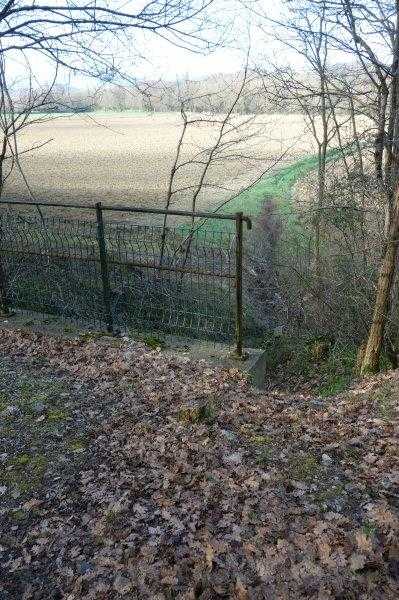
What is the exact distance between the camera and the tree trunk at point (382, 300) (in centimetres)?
591

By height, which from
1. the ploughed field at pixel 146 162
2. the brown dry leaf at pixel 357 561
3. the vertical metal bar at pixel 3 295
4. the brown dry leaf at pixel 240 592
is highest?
the ploughed field at pixel 146 162

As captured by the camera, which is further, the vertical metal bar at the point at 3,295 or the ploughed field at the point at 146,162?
the ploughed field at the point at 146,162

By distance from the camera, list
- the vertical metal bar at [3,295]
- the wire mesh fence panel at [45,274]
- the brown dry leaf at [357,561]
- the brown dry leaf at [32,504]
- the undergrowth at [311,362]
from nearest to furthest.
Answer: the brown dry leaf at [357,561]
the brown dry leaf at [32,504]
the wire mesh fence panel at [45,274]
the vertical metal bar at [3,295]
the undergrowth at [311,362]

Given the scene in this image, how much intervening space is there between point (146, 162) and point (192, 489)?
29.7m

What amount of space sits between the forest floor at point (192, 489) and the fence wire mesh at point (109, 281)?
1.78m

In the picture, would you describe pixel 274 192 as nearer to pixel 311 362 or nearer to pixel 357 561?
pixel 311 362

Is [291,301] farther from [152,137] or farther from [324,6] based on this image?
[152,137]

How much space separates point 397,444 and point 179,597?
94.5 inches

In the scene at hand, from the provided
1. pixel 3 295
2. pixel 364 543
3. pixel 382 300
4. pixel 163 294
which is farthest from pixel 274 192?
pixel 364 543

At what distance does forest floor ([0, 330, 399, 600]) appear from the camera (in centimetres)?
306

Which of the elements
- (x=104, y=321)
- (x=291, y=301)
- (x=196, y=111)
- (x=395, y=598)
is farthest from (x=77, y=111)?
(x=395, y=598)

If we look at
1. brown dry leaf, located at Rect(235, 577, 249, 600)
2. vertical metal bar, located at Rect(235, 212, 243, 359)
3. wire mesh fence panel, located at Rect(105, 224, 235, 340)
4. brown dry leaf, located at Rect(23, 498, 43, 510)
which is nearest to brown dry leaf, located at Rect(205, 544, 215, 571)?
brown dry leaf, located at Rect(235, 577, 249, 600)

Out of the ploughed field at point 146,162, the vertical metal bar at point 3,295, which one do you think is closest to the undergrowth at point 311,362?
the ploughed field at point 146,162

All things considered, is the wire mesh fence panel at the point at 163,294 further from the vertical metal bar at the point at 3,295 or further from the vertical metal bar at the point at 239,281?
the vertical metal bar at the point at 3,295
